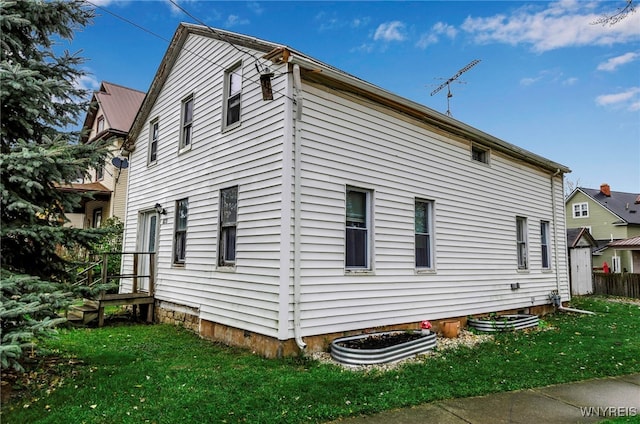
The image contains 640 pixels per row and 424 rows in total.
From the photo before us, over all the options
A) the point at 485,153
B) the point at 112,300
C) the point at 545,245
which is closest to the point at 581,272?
the point at 545,245

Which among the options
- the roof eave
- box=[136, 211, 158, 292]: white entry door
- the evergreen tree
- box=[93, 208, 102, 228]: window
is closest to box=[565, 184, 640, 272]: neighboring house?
the roof eave

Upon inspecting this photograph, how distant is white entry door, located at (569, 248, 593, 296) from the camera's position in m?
19.0

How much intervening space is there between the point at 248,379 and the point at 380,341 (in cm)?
258

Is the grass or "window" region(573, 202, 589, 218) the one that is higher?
"window" region(573, 202, 589, 218)

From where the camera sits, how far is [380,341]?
262 inches

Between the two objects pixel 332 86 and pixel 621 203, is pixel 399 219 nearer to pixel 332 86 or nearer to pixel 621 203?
pixel 332 86

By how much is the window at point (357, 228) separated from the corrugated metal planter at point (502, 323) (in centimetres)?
359

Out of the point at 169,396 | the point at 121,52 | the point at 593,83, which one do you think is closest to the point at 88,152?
the point at 169,396

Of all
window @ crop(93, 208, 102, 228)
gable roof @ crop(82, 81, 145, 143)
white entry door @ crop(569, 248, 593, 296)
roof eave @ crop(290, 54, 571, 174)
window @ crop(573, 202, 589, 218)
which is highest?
gable roof @ crop(82, 81, 145, 143)

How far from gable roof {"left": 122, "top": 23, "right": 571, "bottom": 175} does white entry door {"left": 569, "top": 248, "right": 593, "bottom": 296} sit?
28.8 ft

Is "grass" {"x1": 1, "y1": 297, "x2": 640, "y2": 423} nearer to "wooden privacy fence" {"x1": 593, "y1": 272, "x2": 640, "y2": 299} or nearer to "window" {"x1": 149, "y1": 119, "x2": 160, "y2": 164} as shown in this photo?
"window" {"x1": 149, "y1": 119, "x2": 160, "y2": 164}

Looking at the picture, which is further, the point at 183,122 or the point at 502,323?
the point at 183,122

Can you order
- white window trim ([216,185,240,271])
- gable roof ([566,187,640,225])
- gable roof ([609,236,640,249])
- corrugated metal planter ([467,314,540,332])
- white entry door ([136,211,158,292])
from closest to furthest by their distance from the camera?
white window trim ([216,185,240,271]) → corrugated metal planter ([467,314,540,332]) → white entry door ([136,211,158,292]) → gable roof ([609,236,640,249]) → gable roof ([566,187,640,225])

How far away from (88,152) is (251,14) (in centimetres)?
604
